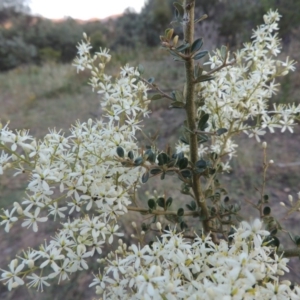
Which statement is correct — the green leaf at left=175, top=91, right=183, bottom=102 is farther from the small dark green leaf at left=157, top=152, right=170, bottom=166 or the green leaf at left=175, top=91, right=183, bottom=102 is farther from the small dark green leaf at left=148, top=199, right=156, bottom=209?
the small dark green leaf at left=148, top=199, right=156, bottom=209

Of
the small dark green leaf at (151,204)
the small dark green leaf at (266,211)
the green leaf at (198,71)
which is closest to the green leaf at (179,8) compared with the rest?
the green leaf at (198,71)

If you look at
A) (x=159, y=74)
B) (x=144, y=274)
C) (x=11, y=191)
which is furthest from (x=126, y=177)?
(x=159, y=74)

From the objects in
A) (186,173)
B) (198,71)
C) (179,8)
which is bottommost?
(186,173)

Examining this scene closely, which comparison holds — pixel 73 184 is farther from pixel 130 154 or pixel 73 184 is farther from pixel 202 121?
pixel 202 121

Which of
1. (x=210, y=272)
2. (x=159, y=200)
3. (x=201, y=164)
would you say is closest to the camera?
(x=210, y=272)

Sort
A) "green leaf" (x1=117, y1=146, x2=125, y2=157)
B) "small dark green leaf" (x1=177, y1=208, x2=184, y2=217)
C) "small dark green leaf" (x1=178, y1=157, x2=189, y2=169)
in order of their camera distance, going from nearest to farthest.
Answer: "green leaf" (x1=117, y1=146, x2=125, y2=157) < "small dark green leaf" (x1=178, y1=157, x2=189, y2=169) < "small dark green leaf" (x1=177, y1=208, x2=184, y2=217)

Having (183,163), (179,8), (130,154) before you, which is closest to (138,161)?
(130,154)

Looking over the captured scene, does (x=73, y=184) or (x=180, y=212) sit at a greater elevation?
(x=73, y=184)

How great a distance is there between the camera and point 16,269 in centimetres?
78

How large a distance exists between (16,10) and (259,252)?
1554 cm

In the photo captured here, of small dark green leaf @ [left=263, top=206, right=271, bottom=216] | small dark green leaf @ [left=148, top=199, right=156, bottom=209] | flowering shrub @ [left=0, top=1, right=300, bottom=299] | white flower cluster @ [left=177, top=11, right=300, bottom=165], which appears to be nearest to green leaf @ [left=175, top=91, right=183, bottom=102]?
flowering shrub @ [left=0, top=1, right=300, bottom=299]

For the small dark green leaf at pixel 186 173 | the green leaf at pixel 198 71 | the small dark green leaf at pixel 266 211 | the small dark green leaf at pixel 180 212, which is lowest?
the small dark green leaf at pixel 266 211

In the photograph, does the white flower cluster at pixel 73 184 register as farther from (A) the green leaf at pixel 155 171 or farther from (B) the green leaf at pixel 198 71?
(B) the green leaf at pixel 198 71

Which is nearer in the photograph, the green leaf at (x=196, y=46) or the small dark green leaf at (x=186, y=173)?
the green leaf at (x=196, y=46)
